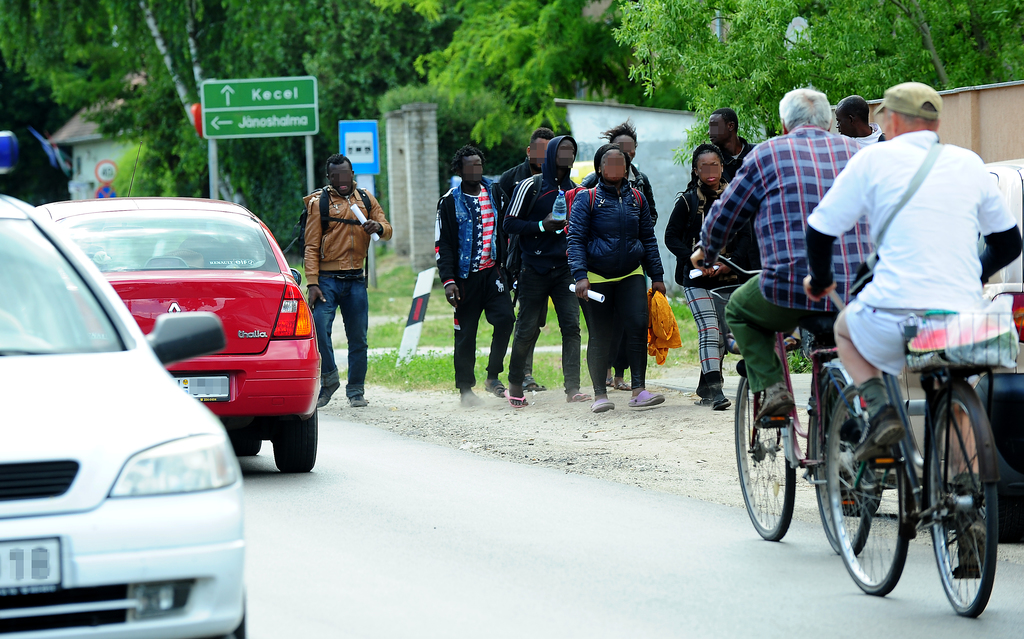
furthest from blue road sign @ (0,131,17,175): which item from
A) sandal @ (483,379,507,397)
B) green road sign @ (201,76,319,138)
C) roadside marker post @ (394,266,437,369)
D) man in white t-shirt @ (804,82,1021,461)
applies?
green road sign @ (201,76,319,138)

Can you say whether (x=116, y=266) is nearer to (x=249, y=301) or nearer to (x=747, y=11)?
(x=249, y=301)

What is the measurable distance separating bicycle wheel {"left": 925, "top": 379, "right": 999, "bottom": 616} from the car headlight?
248cm

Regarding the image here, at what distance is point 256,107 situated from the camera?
71.3 ft

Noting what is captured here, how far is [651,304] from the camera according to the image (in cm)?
1070

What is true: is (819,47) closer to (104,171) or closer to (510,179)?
(510,179)

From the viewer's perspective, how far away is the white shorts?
479 centimetres

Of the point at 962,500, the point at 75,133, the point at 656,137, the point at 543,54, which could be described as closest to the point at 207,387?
the point at 962,500

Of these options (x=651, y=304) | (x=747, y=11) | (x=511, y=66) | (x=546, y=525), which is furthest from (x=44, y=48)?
(x=546, y=525)

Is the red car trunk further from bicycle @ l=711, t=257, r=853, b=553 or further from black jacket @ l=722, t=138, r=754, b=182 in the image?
black jacket @ l=722, t=138, r=754, b=182

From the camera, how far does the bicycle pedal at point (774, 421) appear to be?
586cm

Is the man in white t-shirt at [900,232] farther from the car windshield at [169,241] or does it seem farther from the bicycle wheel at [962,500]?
the car windshield at [169,241]

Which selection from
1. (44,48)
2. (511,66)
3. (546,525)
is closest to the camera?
(546,525)

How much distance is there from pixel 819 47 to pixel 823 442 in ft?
31.3

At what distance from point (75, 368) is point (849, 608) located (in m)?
2.87
